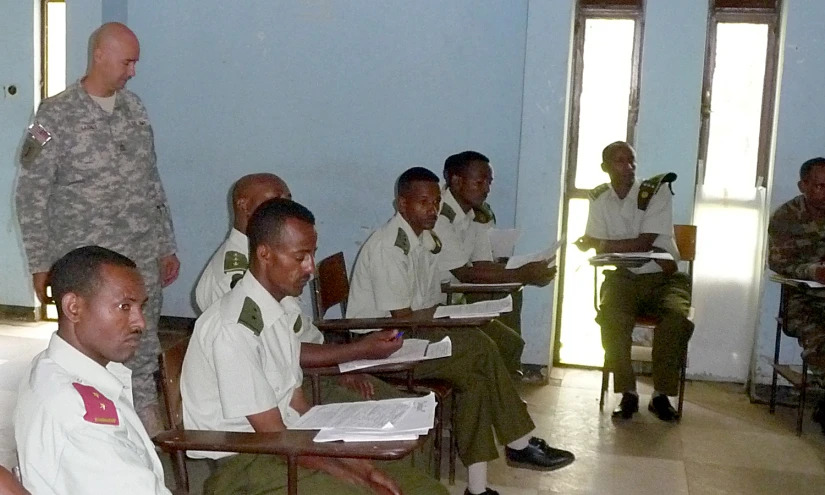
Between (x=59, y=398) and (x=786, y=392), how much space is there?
381 centimetres

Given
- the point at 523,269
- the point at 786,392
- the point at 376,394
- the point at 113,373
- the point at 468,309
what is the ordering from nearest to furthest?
the point at 113,373
the point at 376,394
the point at 468,309
the point at 523,269
the point at 786,392

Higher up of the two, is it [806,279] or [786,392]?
[806,279]

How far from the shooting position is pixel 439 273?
3.67 metres

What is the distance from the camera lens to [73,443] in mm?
1383

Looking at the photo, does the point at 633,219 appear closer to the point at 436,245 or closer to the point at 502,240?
the point at 502,240

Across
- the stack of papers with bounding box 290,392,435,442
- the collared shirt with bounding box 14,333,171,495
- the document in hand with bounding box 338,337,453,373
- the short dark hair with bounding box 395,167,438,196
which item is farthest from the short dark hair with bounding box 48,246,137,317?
the short dark hair with bounding box 395,167,438,196

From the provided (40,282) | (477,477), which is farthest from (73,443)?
(477,477)

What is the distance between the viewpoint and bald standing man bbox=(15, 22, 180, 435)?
278cm

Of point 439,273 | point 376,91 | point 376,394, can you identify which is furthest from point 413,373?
point 376,91

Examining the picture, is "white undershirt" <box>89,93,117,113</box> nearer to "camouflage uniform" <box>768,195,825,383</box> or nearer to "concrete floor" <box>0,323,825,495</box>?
"concrete floor" <box>0,323,825,495</box>

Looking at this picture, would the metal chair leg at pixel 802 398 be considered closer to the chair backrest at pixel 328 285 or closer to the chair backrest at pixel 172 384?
the chair backrest at pixel 328 285

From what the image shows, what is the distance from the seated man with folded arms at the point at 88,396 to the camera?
138cm

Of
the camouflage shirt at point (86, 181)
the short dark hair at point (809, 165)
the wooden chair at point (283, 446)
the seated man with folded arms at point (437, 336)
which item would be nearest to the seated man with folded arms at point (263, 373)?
the wooden chair at point (283, 446)

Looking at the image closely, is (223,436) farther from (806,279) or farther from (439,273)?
(806,279)
